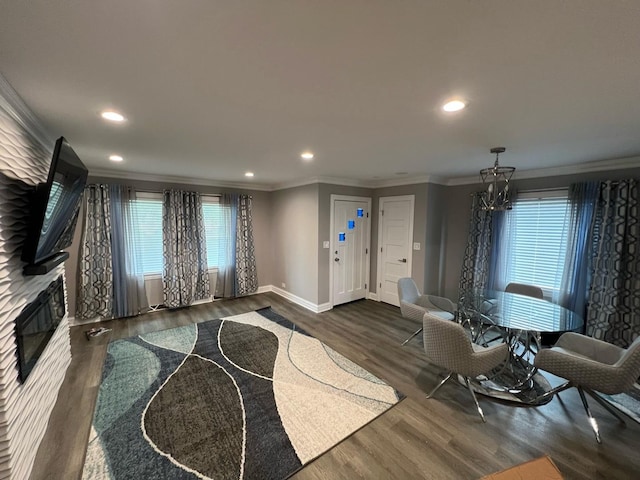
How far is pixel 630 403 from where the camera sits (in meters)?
2.33

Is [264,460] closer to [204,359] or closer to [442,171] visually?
[204,359]

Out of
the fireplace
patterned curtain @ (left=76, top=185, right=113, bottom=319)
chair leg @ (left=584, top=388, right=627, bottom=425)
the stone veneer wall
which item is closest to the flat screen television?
the stone veneer wall

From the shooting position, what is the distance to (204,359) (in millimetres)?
2947

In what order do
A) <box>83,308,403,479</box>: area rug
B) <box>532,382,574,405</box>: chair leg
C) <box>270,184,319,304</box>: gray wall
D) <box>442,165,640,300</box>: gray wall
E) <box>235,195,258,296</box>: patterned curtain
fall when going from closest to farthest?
<box>83,308,403,479</box>: area rug < <box>532,382,574,405</box>: chair leg < <box>442,165,640,300</box>: gray wall < <box>270,184,319,304</box>: gray wall < <box>235,195,258,296</box>: patterned curtain

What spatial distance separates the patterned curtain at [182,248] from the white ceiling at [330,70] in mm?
2120

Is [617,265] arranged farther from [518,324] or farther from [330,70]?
[330,70]

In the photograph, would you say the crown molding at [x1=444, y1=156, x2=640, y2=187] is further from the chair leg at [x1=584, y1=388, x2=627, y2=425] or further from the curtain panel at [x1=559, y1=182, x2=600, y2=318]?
the chair leg at [x1=584, y1=388, x2=627, y2=425]

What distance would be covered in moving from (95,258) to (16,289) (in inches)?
107

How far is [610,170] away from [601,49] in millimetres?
3038

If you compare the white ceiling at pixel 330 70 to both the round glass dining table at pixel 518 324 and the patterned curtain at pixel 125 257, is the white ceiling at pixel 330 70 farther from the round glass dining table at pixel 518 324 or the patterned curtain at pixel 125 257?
the patterned curtain at pixel 125 257

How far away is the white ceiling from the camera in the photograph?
93 centimetres

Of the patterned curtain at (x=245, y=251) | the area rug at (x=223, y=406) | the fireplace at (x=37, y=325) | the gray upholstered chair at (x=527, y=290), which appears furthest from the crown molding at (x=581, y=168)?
the fireplace at (x=37, y=325)

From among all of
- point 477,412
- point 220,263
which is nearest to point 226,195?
point 220,263

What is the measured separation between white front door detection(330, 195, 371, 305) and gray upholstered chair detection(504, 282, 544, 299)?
2.46 metres
